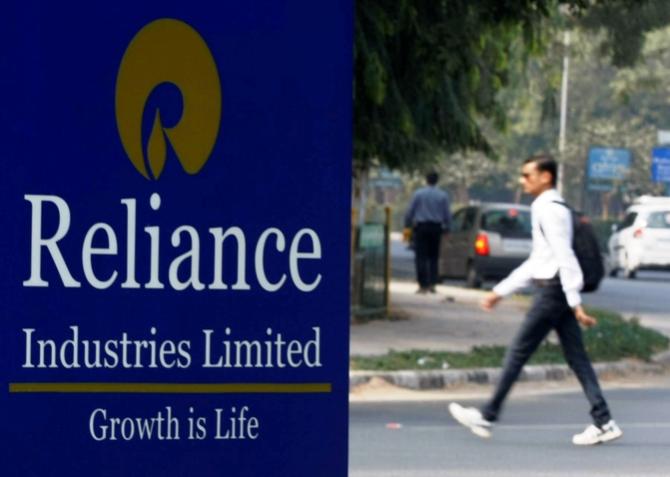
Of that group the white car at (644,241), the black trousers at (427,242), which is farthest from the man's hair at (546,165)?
the white car at (644,241)

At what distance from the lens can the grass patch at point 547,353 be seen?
46.5ft

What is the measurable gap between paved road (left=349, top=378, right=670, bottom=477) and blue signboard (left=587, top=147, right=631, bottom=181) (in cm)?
5587

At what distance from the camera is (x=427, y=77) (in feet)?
50.0

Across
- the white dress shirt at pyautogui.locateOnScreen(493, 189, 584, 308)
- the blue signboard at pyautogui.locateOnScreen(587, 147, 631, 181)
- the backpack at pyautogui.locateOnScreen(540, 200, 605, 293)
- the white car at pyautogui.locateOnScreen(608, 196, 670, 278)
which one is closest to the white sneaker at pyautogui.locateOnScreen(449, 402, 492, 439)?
the white dress shirt at pyautogui.locateOnScreen(493, 189, 584, 308)

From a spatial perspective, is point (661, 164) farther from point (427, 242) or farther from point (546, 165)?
point (546, 165)

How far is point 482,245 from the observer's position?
29.4 metres

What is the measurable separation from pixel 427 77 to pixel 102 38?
41.7 feet

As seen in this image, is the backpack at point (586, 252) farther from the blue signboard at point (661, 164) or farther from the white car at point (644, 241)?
the blue signboard at point (661, 164)

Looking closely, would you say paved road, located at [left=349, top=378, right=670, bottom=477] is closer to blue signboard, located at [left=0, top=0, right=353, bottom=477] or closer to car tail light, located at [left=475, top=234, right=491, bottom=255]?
blue signboard, located at [left=0, top=0, right=353, bottom=477]

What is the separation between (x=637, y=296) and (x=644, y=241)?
7.80 m

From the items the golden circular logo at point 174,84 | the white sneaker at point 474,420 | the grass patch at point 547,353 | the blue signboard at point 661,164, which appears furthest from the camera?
the blue signboard at point 661,164

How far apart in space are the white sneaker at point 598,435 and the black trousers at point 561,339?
0.14ft

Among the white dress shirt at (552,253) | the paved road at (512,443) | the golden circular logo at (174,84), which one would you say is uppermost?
the golden circular logo at (174,84)

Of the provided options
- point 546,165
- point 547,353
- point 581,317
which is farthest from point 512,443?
point 547,353
